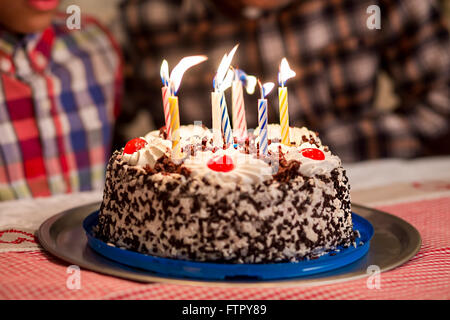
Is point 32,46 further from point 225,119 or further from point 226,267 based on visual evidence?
point 226,267

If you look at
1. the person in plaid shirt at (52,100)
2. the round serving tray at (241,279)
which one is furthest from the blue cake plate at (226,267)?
the person in plaid shirt at (52,100)

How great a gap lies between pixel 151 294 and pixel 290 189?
37 centimetres

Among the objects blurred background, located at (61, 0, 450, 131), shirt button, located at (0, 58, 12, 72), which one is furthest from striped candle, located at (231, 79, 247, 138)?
blurred background, located at (61, 0, 450, 131)

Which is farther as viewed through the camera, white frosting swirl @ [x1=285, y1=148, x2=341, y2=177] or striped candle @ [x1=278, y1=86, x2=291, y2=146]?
striped candle @ [x1=278, y1=86, x2=291, y2=146]

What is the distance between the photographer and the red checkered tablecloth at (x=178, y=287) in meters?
1.07

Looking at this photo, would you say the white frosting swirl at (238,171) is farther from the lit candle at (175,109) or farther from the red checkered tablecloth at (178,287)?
the red checkered tablecloth at (178,287)

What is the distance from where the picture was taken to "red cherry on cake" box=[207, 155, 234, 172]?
3.98 ft

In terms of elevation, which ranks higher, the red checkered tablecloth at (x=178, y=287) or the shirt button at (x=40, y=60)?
the shirt button at (x=40, y=60)

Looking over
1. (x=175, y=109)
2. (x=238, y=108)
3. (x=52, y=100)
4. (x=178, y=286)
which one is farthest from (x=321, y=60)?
(x=178, y=286)

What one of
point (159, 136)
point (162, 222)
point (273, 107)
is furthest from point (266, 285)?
point (273, 107)

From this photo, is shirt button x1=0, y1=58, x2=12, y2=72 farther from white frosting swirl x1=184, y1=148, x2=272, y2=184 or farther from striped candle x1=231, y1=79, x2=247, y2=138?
white frosting swirl x1=184, y1=148, x2=272, y2=184

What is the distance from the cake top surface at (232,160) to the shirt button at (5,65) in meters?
1.14

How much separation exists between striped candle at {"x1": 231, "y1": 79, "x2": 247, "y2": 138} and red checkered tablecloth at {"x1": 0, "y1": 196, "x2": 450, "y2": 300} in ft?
1.67

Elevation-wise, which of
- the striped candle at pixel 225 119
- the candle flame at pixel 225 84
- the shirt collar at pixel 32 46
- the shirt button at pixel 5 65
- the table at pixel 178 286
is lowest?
the table at pixel 178 286
